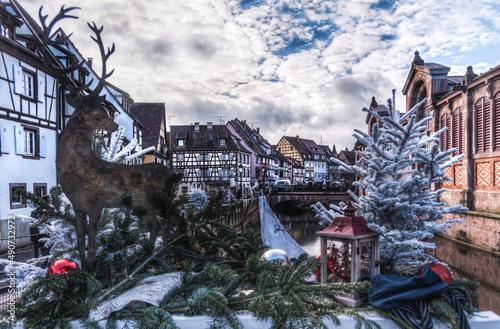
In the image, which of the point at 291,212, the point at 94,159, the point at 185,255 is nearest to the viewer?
the point at 94,159

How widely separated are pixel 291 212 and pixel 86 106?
157 feet

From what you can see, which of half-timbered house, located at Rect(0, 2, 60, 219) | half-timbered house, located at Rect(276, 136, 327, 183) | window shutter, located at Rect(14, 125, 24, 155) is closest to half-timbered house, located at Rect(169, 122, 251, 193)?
half-timbered house, located at Rect(0, 2, 60, 219)

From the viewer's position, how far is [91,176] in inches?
129

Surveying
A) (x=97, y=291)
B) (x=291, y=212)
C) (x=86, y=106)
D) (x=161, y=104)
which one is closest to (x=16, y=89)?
(x=86, y=106)

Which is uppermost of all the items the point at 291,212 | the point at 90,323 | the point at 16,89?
the point at 16,89

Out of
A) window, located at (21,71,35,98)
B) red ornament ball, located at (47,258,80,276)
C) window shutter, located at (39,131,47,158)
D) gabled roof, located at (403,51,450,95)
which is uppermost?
gabled roof, located at (403,51,450,95)

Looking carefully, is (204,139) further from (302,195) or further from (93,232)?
(93,232)

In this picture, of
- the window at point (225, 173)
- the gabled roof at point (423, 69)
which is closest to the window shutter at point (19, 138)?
the gabled roof at point (423, 69)

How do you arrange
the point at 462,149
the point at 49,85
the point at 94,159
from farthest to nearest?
1. the point at 462,149
2. the point at 49,85
3. the point at 94,159

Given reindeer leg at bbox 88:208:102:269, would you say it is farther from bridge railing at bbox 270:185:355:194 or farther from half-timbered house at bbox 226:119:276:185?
half-timbered house at bbox 226:119:276:185

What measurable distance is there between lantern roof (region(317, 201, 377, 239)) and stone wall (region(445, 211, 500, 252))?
44.8 feet

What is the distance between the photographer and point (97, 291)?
2.70 metres

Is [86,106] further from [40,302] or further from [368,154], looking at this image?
[368,154]

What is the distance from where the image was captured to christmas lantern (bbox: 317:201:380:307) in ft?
10.5
